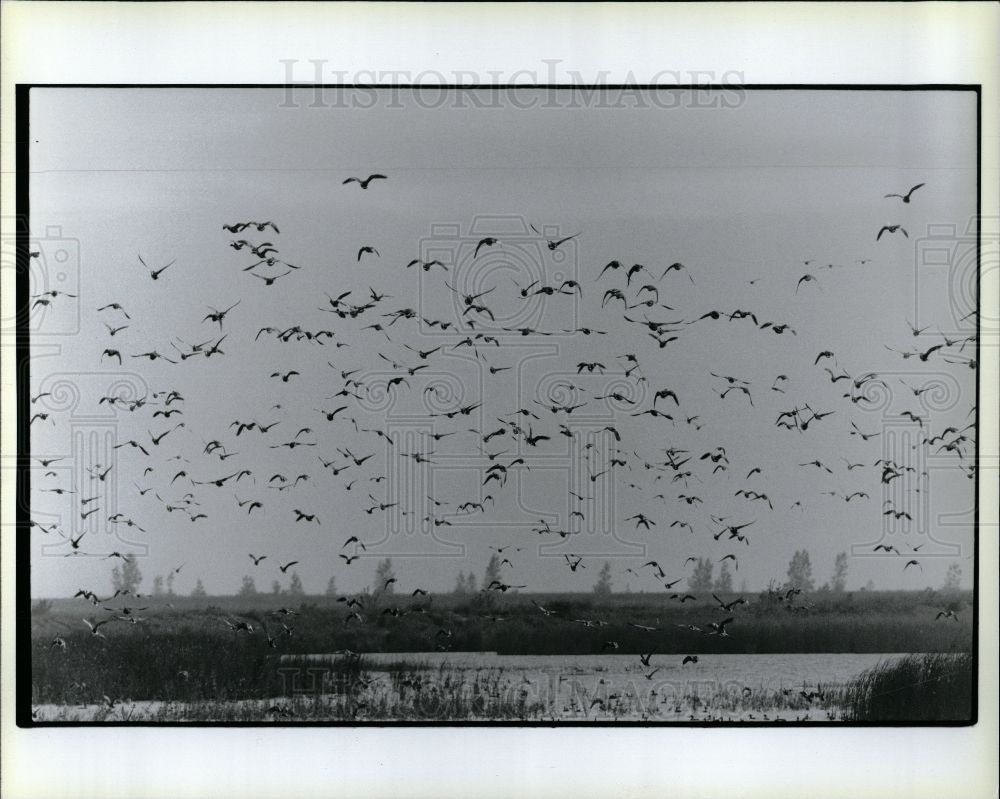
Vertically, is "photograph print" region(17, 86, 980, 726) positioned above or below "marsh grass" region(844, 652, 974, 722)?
above

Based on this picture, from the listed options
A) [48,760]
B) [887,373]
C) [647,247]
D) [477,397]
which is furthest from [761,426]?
[48,760]

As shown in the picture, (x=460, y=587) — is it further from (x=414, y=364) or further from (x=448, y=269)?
(x=448, y=269)

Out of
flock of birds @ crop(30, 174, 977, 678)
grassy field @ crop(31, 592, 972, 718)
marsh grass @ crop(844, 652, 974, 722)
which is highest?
flock of birds @ crop(30, 174, 977, 678)

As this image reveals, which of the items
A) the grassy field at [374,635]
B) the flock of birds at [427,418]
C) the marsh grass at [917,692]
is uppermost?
the flock of birds at [427,418]

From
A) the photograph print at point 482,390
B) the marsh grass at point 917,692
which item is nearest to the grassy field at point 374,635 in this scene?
the photograph print at point 482,390

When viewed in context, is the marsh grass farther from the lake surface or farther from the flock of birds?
the flock of birds

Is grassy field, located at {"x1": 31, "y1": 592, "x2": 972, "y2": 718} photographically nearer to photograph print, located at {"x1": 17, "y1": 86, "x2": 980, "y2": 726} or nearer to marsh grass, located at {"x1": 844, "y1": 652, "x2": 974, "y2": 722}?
photograph print, located at {"x1": 17, "y1": 86, "x2": 980, "y2": 726}

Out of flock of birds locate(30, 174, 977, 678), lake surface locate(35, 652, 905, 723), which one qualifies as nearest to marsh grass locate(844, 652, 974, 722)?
lake surface locate(35, 652, 905, 723)

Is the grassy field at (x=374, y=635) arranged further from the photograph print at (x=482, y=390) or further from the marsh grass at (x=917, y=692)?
the marsh grass at (x=917, y=692)
